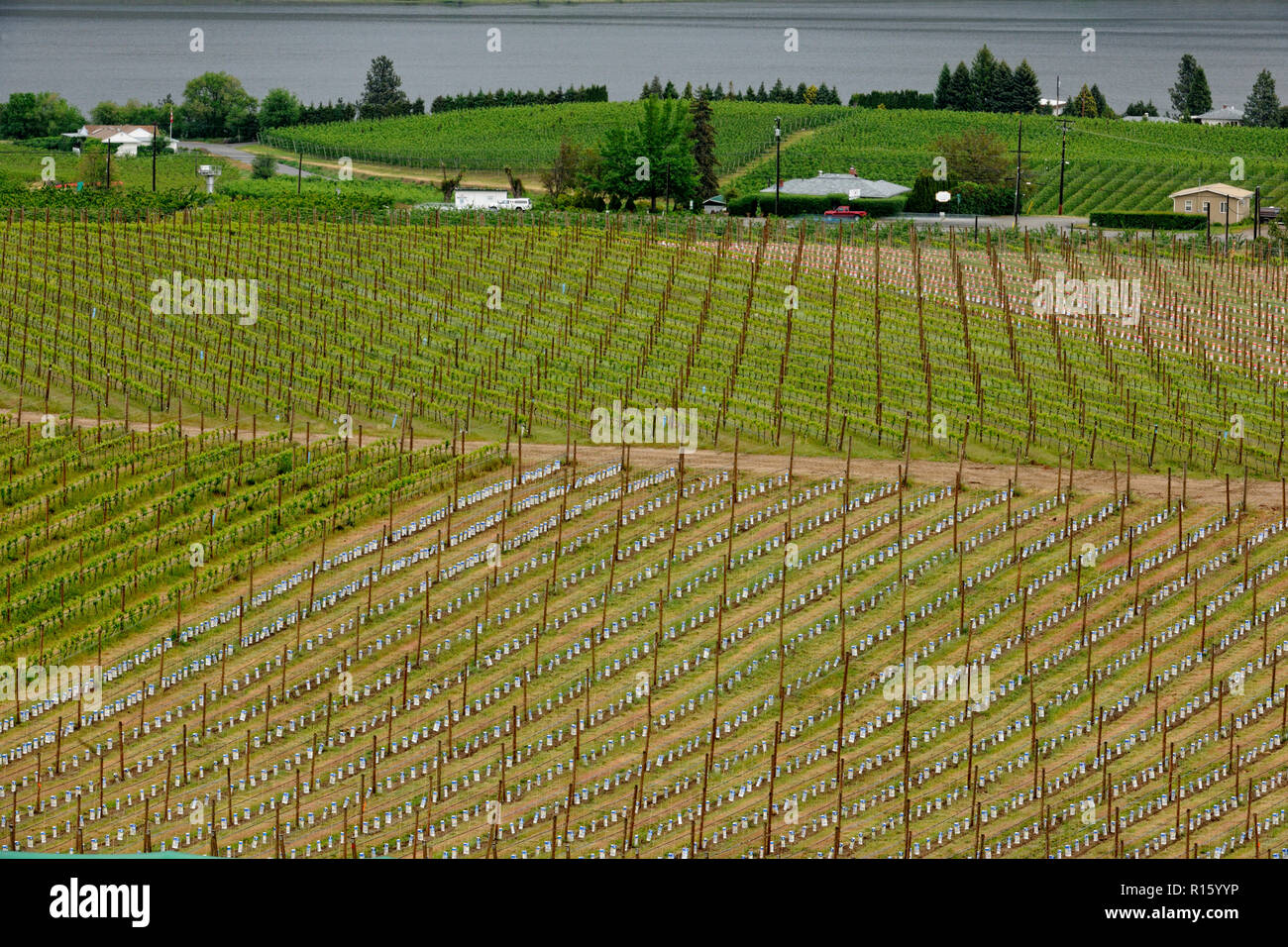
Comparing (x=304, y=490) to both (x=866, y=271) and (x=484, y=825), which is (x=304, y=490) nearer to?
(x=484, y=825)

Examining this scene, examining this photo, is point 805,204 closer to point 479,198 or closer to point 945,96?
point 479,198

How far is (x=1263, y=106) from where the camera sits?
512 feet

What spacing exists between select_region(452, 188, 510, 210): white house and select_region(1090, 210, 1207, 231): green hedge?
2495 centimetres

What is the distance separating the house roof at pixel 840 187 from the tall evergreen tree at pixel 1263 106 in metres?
68.0

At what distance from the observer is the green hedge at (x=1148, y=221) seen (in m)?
86.9

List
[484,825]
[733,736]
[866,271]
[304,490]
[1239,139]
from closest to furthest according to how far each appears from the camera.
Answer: [484,825] < [733,736] < [304,490] < [866,271] < [1239,139]

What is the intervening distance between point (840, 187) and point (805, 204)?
3.81 m

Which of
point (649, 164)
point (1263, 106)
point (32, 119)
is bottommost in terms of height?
point (649, 164)

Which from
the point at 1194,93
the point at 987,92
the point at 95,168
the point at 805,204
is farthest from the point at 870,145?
the point at 1194,93

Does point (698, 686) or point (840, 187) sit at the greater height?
point (840, 187)

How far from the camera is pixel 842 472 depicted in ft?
152

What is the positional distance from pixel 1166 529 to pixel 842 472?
7143 mm

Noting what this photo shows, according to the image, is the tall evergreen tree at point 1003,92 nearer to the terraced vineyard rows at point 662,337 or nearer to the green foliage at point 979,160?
the green foliage at point 979,160
